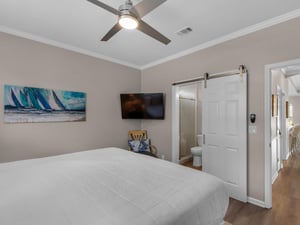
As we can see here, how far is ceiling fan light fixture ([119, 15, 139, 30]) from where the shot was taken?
1.57 metres

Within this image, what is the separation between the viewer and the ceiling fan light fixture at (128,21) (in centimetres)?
157

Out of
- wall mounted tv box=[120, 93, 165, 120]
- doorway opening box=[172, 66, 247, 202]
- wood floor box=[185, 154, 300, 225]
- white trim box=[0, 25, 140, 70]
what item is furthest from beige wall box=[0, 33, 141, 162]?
wood floor box=[185, 154, 300, 225]

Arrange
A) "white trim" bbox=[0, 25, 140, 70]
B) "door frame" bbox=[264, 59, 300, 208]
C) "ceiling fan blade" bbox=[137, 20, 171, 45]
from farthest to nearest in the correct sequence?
"white trim" bbox=[0, 25, 140, 70]
"door frame" bbox=[264, 59, 300, 208]
"ceiling fan blade" bbox=[137, 20, 171, 45]

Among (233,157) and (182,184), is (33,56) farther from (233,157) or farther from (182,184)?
(233,157)

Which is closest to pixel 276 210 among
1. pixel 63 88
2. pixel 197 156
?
pixel 197 156

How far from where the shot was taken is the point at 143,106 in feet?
12.8

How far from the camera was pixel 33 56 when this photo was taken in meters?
2.69

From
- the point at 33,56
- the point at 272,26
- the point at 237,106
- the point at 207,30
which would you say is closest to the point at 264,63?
the point at 272,26

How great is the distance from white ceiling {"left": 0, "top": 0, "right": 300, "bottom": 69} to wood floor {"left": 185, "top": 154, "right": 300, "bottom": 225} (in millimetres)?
2649

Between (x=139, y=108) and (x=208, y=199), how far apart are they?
2.89m

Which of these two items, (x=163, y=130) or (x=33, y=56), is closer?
(x=33, y=56)

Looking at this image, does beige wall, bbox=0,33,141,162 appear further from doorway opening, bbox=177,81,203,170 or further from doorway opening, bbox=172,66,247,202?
doorway opening, bbox=172,66,247,202

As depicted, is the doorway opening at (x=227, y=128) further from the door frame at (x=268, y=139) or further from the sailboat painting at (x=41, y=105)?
the sailboat painting at (x=41, y=105)

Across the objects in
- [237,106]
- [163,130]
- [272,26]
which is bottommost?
[163,130]
